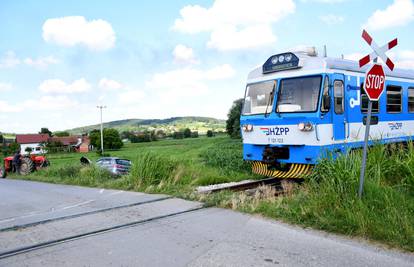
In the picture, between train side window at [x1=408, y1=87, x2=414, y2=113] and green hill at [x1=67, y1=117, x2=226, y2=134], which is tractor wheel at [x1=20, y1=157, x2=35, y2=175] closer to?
train side window at [x1=408, y1=87, x2=414, y2=113]

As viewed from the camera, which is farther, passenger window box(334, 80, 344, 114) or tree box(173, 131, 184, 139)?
tree box(173, 131, 184, 139)

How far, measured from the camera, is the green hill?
308 feet

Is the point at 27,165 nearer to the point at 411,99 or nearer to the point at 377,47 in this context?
the point at 411,99

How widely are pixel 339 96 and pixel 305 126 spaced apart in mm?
1373

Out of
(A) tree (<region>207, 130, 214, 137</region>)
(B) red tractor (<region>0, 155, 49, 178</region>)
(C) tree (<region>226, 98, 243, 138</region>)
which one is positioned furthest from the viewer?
(A) tree (<region>207, 130, 214, 137</region>)

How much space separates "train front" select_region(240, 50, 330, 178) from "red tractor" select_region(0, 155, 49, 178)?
13.3 metres

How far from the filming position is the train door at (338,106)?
9727 millimetres

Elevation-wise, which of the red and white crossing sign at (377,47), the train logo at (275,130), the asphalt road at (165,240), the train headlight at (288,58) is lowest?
the asphalt road at (165,240)

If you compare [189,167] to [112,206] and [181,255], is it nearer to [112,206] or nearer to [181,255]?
[112,206]

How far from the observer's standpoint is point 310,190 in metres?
6.97

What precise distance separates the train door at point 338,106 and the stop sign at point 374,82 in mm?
3466

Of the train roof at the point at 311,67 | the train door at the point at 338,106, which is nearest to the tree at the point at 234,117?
the train roof at the point at 311,67

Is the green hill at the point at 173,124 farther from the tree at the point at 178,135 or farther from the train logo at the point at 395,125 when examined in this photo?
the train logo at the point at 395,125

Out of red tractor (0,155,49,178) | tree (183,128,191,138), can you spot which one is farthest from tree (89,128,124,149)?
red tractor (0,155,49,178)
